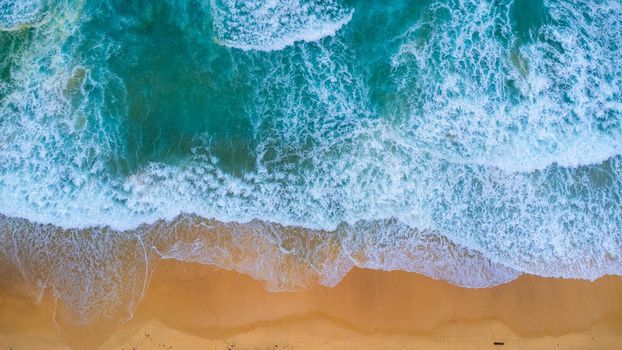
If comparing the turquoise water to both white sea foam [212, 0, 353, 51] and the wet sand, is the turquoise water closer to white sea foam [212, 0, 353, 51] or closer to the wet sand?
A: white sea foam [212, 0, 353, 51]

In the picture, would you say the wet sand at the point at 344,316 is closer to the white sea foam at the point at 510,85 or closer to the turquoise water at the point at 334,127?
the turquoise water at the point at 334,127

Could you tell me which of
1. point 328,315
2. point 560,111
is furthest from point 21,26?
point 560,111

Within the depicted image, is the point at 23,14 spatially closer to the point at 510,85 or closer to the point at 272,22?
the point at 272,22

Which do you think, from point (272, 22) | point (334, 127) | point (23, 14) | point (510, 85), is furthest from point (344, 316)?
point (23, 14)

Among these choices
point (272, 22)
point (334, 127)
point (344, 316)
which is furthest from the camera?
point (272, 22)

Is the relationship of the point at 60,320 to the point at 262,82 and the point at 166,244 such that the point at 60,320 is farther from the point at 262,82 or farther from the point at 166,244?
the point at 262,82
